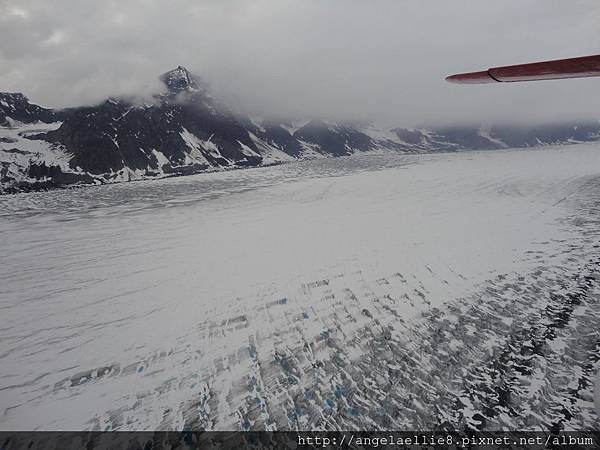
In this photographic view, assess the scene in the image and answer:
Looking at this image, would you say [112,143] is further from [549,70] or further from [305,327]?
[549,70]

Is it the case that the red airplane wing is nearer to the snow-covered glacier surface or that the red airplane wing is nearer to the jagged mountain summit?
the snow-covered glacier surface

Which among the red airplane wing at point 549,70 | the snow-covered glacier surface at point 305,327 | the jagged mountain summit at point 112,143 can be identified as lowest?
the snow-covered glacier surface at point 305,327

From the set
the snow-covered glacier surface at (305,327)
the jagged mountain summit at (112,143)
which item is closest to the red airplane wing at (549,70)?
the snow-covered glacier surface at (305,327)

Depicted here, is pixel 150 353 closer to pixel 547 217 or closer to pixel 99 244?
pixel 99 244

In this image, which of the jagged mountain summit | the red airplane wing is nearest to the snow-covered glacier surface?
the red airplane wing

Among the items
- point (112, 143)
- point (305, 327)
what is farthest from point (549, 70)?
point (112, 143)

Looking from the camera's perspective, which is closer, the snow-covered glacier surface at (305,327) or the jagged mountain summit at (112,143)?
the snow-covered glacier surface at (305,327)

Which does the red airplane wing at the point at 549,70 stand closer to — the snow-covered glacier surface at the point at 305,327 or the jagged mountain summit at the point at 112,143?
the snow-covered glacier surface at the point at 305,327

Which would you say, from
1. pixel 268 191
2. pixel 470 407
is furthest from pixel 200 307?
pixel 268 191
